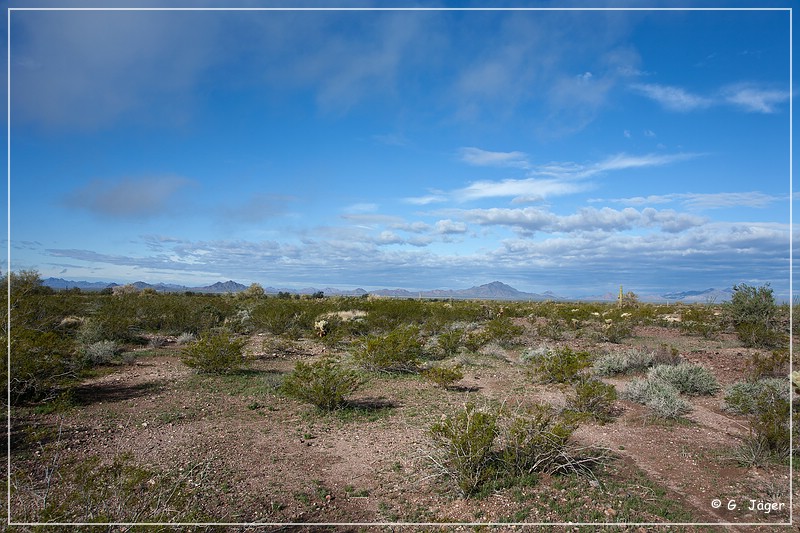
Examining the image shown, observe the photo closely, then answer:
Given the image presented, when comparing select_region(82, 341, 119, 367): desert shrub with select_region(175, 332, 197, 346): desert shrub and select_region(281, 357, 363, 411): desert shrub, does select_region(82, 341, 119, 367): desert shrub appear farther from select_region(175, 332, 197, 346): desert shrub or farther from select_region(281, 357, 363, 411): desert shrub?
select_region(281, 357, 363, 411): desert shrub

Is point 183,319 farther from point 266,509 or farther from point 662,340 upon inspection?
point 662,340

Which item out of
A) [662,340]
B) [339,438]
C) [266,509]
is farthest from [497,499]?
[662,340]

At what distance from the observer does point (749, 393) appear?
33.3 feet

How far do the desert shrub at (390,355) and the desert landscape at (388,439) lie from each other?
5 centimetres

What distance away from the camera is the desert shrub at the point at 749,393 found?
9.26m

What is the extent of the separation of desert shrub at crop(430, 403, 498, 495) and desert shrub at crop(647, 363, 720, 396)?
24.3 ft

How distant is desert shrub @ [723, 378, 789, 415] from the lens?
30.4ft

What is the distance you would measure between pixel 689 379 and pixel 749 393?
145cm

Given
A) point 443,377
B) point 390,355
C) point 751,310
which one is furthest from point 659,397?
point 751,310

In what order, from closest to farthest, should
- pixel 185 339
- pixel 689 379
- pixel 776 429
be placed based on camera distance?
pixel 776 429 < pixel 689 379 < pixel 185 339

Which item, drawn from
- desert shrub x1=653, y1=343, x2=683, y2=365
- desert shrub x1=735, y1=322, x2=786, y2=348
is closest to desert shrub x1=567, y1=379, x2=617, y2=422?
desert shrub x1=653, y1=343, x2=683, y2=365

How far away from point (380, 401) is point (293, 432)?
278 centimetres

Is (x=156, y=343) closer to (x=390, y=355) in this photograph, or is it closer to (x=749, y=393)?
(x=390, y=355)

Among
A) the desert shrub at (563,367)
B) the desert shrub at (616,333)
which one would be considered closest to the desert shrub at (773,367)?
the desert shrub at (563,367)
